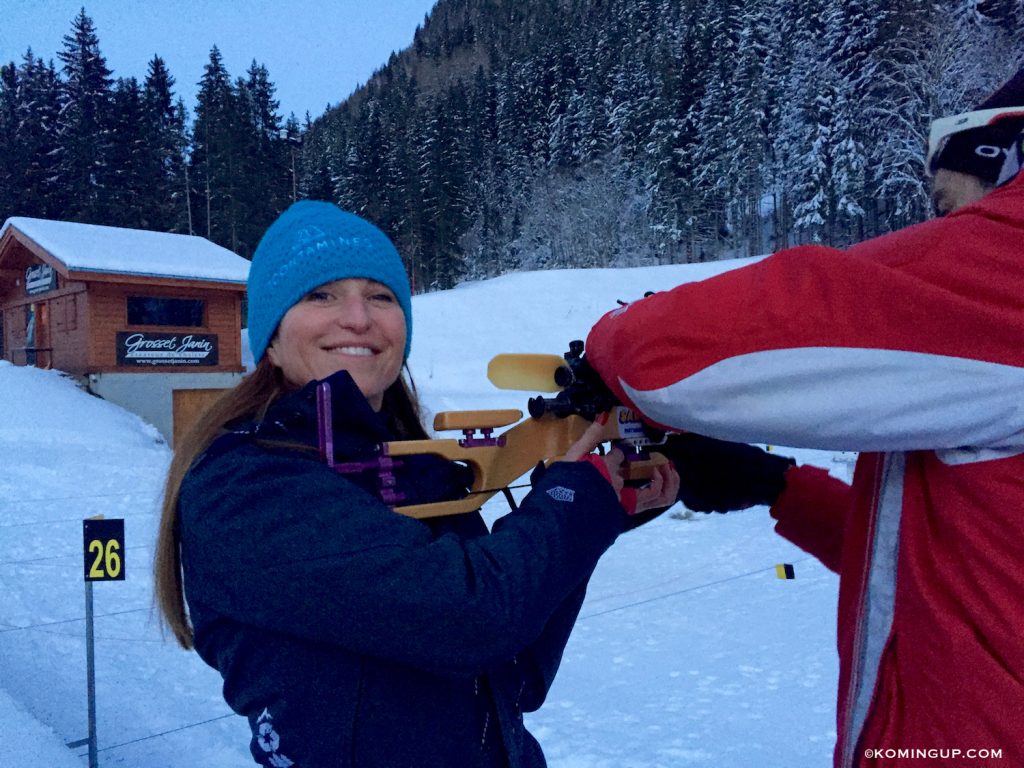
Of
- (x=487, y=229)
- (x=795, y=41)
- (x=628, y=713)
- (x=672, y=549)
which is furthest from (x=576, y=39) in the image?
(x=628, y=713)

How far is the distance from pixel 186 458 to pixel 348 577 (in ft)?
1.78

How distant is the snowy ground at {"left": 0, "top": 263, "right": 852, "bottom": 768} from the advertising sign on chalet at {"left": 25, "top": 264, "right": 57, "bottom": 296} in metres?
8.62

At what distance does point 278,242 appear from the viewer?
1.53 meters

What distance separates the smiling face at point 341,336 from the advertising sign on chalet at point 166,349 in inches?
643

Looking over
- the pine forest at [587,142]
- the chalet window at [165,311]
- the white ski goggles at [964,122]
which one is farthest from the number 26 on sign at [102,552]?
the pine forest at [587,142]

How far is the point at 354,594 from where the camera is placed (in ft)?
3.36

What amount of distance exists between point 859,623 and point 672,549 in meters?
6.95

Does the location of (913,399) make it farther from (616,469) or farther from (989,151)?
(616,469)

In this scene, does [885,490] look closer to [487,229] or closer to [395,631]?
[395,631]

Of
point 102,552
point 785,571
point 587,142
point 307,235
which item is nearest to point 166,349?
point 102,552

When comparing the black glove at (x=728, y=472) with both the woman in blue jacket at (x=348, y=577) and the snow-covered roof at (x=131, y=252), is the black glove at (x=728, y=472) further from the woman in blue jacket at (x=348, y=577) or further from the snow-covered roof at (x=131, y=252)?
the snow-covered roof at (x=131, y=252)

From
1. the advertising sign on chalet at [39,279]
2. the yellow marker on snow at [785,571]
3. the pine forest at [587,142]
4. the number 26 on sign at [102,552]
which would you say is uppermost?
→ the pine forest at [587,142]

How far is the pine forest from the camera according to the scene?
99.0 feet

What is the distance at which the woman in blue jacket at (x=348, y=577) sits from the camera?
1.04 m
